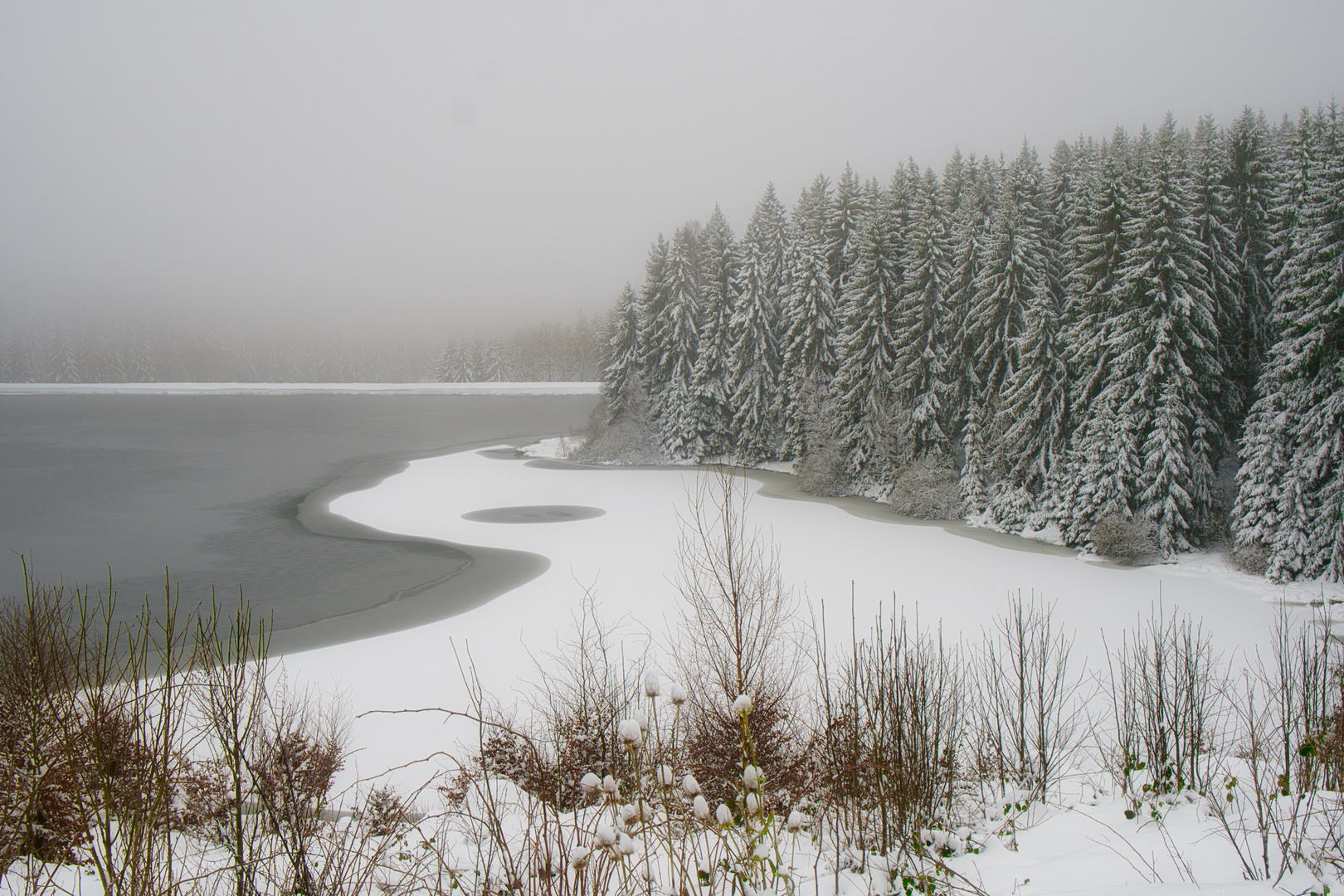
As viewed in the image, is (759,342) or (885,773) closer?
(885,773)

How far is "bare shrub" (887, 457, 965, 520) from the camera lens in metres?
32.2

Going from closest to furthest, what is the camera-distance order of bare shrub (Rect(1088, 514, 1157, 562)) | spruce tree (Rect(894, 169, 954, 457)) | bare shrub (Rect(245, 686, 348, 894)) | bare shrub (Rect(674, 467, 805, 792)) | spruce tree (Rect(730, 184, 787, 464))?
1. bare shrub (Rect(245, 686, 348, 894))
2. bare shrub (Rect(674, 467, 805, 792))
3. bare shrub (Rect(1088, 514, 1157, 562))
4. spruce tree (Rect(894, 169, 954, 457))
5. spruce tree (Rect(730, 184, 787, 464))

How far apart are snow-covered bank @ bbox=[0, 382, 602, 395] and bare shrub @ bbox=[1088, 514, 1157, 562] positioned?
97.0 m

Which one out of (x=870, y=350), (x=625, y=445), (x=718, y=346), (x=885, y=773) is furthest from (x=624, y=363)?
(x=885, y=773)

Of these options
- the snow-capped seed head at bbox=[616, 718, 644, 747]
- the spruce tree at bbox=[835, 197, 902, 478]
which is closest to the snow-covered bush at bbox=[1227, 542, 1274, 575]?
the spruce tree at bbox=[835, 197, 902, 478]

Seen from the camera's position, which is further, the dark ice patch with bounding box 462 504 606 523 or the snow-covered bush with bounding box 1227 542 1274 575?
the dark ice patch with bounding box 462 504 606 523

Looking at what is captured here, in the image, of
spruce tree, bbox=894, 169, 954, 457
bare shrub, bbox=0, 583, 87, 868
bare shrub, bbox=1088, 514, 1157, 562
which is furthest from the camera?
spruce tree, bbox=894, 169, 954, 457

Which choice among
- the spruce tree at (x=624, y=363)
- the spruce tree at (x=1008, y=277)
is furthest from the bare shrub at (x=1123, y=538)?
the spruce tree at (x=624, y=363)

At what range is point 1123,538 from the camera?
2370 cm

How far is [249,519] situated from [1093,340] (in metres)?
34.6

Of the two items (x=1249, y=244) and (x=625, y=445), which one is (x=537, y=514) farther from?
(x=1249, y=244)

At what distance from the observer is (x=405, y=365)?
193m

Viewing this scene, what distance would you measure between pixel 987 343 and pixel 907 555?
38.5 ft

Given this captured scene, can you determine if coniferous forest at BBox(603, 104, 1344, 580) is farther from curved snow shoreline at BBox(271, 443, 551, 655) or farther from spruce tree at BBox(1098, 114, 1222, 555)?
curved snow shoreline at BBox(271, 443, 551, 655)
